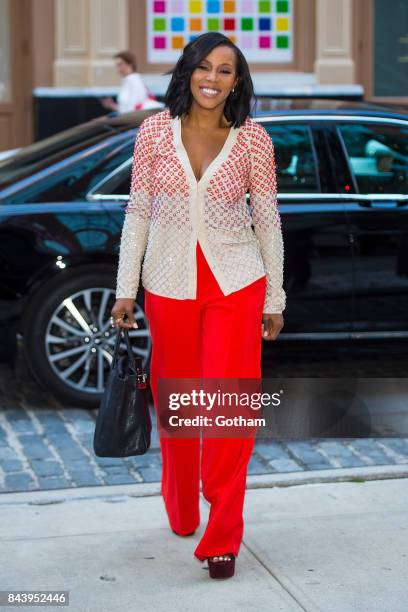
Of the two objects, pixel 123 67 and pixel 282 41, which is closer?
pixel 123 67

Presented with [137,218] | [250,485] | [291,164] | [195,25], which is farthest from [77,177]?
[195,25]

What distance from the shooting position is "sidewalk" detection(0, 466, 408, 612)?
4.43m

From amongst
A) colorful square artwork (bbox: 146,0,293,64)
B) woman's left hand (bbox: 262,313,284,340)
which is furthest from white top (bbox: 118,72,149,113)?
woman's left hand (bbox: 262,313,284,340)

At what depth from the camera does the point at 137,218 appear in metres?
4.67

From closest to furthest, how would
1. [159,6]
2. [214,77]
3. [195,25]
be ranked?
[214,77] < [159,6] < [195,25]

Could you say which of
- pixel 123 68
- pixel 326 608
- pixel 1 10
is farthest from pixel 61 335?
pixel 1 10

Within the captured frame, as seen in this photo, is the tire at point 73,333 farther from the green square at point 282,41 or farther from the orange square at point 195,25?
the green square at point 282,41

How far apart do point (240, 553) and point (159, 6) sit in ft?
35.0

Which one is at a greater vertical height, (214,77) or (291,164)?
(214,77)

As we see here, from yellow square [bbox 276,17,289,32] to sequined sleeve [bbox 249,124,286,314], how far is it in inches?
416

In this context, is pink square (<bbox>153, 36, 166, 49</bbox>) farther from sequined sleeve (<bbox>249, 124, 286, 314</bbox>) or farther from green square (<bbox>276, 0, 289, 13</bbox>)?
sequined sleeve (<bbox>249, 124, 286, 314</bbox>)

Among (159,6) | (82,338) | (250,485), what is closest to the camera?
(250,485)

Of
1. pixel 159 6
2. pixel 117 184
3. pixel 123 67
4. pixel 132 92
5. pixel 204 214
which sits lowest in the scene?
pixel 117 184

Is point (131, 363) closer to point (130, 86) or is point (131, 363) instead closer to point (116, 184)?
point (116, 184)
